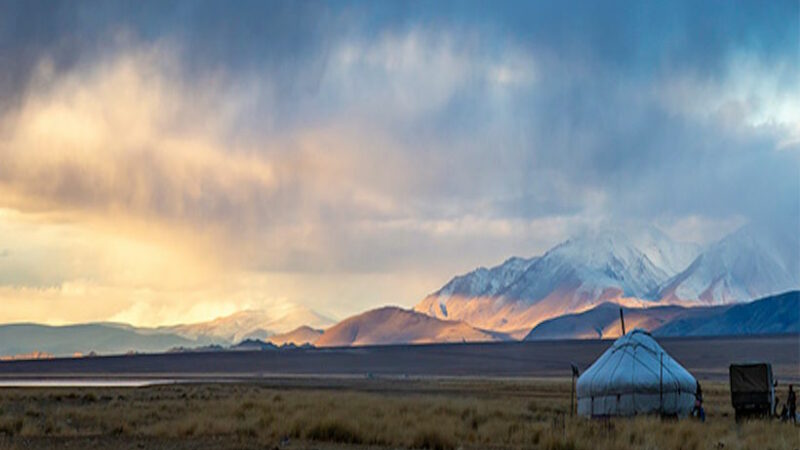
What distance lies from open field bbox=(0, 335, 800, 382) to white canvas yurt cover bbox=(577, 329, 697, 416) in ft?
212

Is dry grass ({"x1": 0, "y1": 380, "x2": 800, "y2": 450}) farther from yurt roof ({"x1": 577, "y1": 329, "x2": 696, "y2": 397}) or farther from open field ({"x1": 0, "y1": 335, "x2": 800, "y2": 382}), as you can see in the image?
open field ({"x1": 0, "y1": 335, "x2": 800, "y2": 382})

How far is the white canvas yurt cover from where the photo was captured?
36.2m

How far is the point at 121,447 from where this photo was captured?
75.2 ft

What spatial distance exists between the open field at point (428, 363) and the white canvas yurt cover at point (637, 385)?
64.5 metres

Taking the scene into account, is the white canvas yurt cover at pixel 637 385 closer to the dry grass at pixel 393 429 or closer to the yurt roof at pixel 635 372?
the yurt roof at pixel 635 372

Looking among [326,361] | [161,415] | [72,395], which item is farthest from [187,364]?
[161,415]

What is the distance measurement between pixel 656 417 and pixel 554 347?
145485 millimetres

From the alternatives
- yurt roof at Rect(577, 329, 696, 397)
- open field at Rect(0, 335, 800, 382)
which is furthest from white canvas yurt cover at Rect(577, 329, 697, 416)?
open field at Rect(0, 335, 800, 382)

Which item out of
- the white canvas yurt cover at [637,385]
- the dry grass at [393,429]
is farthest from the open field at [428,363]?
the dry grass at [393,429]

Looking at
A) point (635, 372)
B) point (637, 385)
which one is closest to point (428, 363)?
point (635, 372)

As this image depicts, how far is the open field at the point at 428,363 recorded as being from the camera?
115 metres

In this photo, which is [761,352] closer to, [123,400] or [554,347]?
[554,347]

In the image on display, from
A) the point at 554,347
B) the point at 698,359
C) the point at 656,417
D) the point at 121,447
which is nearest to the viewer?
the point at 121,447

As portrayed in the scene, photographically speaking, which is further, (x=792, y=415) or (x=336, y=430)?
(x=792, y=415)
